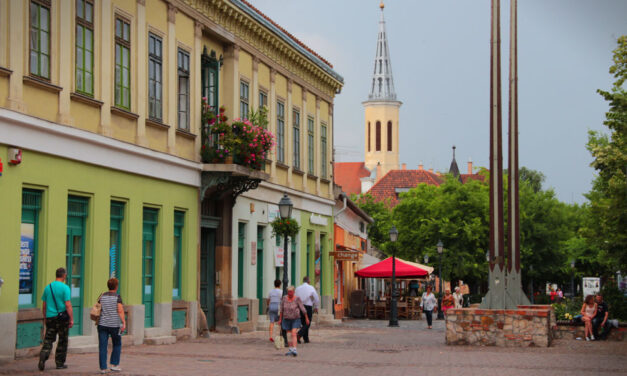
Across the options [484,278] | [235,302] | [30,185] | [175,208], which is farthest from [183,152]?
[484,278]

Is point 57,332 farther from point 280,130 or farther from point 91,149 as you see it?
point 280,130

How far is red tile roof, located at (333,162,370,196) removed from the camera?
504 feet

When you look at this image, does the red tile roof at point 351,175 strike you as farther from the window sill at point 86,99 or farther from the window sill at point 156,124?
the window sill at point 86,99

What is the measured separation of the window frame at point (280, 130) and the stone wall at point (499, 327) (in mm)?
10544

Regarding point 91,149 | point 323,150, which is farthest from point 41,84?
point 323,150

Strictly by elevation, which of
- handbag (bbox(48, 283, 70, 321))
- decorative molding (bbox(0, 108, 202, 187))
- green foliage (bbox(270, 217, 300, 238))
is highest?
decorative molding (bbox(0, 108, 202, 187))

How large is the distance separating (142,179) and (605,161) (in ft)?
59.2

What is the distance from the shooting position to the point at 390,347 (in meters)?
24.6

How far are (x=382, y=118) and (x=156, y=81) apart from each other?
130447 mm

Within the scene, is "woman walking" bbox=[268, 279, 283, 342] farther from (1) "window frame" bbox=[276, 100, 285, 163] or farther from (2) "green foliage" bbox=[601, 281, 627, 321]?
(2) "green foliage" bbox=[601, 281, 627, 321]

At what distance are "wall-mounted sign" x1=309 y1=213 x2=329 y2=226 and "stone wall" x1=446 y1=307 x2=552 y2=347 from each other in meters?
13.2

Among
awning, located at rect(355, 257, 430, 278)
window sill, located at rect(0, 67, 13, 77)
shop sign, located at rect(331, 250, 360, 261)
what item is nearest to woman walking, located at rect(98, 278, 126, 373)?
window sill, located at rect(0, 67, 13, 77)

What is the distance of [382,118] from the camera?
154m

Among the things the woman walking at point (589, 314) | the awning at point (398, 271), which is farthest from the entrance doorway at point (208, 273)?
the awning at point (398, 271)
